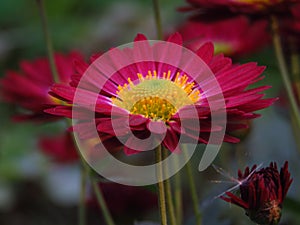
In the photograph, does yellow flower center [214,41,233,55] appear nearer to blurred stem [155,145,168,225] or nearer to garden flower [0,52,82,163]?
garden flower [0,52,82,163]

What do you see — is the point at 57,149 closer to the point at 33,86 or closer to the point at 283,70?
the point at 33,86

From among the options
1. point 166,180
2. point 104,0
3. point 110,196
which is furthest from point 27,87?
point 104,0

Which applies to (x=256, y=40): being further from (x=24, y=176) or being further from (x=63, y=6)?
(x=63, y=6)

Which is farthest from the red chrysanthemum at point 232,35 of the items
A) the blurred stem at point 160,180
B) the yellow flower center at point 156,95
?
the blurred stem at point 160,180

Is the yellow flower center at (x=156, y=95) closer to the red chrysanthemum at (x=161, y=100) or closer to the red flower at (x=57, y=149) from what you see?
the red chrysanthemum at (x=161, y=100)

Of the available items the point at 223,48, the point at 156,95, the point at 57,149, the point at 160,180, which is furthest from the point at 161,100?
the point at 57,149
